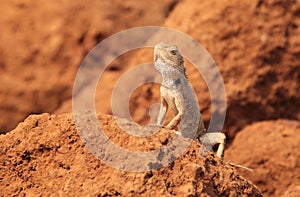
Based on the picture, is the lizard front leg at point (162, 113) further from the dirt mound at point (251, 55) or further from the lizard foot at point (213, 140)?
the dirt mound at point (251, 55)

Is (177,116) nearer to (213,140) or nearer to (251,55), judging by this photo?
(213,140)

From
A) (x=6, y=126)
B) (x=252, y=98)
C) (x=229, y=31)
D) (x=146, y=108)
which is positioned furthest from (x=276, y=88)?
(x=6, y=126)

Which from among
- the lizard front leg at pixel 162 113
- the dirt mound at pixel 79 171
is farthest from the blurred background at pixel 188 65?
the dirt mound at pixel 79 171

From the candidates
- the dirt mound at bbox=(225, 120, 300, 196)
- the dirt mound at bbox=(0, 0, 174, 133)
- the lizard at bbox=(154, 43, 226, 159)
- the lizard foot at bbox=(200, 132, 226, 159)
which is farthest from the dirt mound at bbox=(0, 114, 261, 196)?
the dirt mound at bbox=(0, 0, 174, 133)

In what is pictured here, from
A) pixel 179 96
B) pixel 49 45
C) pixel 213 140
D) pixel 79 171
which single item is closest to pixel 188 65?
pixel 49 45

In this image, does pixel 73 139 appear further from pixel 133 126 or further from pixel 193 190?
pixel 193 190

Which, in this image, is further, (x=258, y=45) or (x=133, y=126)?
(x=258, y=45)
